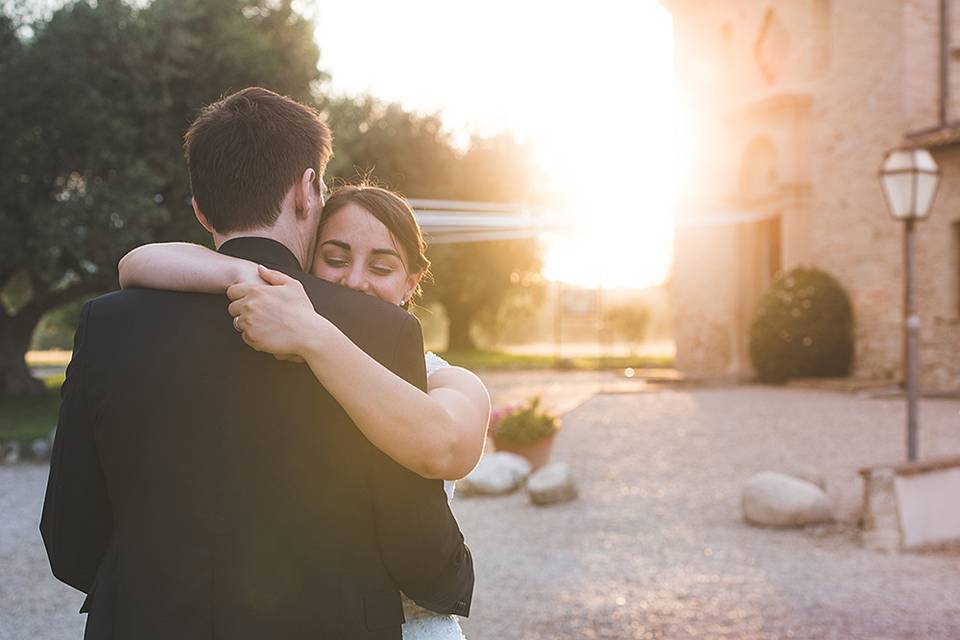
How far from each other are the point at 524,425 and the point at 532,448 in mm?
283

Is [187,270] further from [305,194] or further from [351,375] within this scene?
[351,375]

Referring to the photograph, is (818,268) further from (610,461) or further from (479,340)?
(479,340)

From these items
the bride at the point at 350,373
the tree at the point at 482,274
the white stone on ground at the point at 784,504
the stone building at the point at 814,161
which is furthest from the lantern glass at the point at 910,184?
the tree at the point at 482,274

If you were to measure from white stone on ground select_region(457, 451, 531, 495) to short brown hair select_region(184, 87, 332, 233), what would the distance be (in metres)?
7.09

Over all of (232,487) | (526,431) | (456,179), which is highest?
(456,179)

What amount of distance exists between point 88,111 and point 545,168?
19321 millimetres

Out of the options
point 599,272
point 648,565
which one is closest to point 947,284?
point 599,272

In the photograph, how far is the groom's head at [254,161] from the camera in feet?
5.13

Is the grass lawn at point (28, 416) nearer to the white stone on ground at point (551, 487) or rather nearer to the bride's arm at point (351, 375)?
the white stone on ground at point (551, 487)

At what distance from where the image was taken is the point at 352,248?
2053mm

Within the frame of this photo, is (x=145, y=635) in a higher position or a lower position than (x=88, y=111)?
Result: lower

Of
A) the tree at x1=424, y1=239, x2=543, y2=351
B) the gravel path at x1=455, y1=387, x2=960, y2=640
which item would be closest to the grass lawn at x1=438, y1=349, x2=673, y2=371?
the tree at x1=424, y1=239, x2=543, y2=351

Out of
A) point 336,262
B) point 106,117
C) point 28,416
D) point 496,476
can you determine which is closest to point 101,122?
point 106,117

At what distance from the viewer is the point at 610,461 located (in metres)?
10.2
